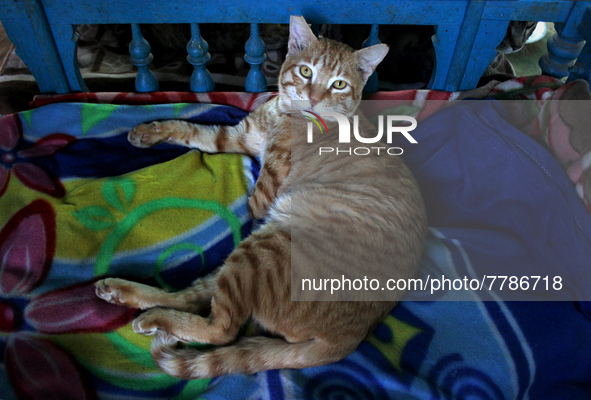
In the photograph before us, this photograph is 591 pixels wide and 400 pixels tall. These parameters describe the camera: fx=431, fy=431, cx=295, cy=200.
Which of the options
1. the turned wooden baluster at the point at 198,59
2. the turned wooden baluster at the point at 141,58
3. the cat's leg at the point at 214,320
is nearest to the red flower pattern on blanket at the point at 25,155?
the turned wooden baluster at the point at 141,58

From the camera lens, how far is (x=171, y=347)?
146 centimetres

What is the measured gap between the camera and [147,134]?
2086 millimetres

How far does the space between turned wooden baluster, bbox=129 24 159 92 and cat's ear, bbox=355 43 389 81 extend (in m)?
1.04

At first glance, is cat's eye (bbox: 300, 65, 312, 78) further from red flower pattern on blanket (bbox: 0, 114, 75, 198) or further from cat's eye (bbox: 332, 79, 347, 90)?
red flower pattern on blanket (bbox: 0, 114, 75, 198)

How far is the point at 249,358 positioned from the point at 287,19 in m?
1.51

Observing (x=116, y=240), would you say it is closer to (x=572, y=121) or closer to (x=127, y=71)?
(x=127, y=71)

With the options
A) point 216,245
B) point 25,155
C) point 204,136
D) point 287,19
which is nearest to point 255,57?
point 287,19

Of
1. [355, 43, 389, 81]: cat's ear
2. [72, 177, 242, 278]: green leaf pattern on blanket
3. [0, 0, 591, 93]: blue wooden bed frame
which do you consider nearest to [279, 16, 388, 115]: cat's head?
[355, 43, 389, 81]: cat's ear

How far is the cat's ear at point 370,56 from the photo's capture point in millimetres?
1844

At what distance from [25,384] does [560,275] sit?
1903 mm

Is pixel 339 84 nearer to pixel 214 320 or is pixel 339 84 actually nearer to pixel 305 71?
pixel 305 71

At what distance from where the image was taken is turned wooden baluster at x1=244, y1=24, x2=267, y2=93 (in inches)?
82.4

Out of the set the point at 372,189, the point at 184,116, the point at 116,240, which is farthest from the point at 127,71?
the point at 372,189

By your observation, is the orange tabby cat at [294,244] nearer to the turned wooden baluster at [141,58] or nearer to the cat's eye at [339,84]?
the cat's eye at [339,84]
